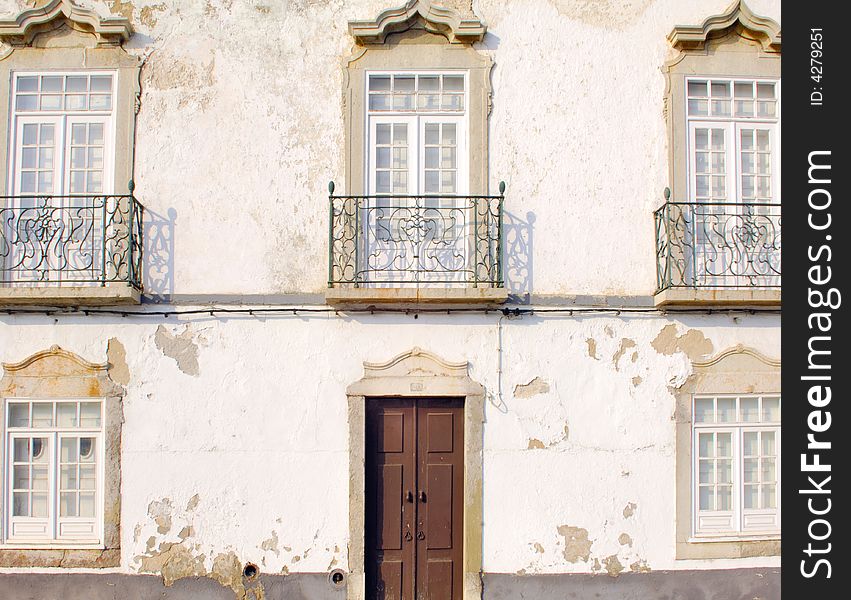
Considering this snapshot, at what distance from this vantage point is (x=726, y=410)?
7.17 meters

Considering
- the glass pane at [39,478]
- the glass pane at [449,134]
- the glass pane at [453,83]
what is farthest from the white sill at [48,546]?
the glass pane at [453,83]

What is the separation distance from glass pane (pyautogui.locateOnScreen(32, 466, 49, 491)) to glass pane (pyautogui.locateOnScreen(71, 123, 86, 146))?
11.1 ft

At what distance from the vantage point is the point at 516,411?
7000 mm

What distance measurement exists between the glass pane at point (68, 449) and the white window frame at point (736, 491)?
6269 mm

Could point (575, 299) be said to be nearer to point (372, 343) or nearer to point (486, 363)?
point (486, 363)

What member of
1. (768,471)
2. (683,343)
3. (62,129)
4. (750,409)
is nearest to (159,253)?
(62,129)

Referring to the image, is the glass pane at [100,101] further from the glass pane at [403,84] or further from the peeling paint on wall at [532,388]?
the peeling paint on wall at [532,388]

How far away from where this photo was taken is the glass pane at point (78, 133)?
24.0 feet

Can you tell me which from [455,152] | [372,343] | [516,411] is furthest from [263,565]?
[455,152]

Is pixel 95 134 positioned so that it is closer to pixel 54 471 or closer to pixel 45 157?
pixel 45 157

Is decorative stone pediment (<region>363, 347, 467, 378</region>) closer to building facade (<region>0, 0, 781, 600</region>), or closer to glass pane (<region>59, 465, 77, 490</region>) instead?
building facade (<region>0, 0, 781, 600</region>)

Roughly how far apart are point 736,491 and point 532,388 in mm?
2351
